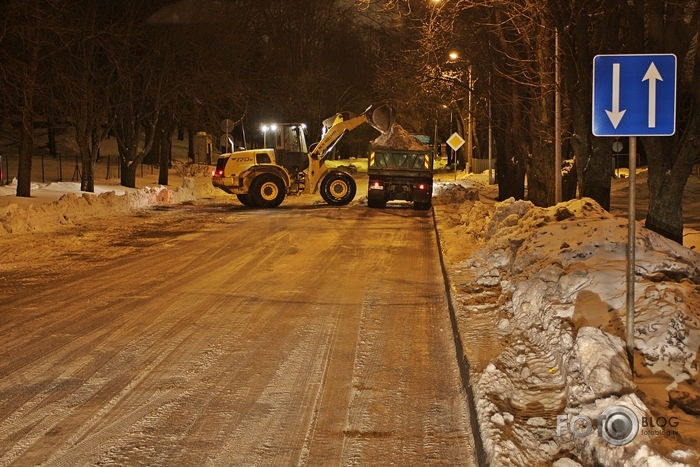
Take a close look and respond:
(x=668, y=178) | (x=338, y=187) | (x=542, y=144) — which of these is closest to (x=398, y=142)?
(x=338, y=187)

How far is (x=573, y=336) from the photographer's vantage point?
7133 millimetres

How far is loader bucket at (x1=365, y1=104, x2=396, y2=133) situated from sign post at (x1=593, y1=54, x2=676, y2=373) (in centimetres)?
2251

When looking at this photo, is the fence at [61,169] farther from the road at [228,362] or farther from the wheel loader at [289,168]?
the road at [228,362]

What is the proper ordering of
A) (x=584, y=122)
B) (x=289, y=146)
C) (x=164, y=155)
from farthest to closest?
(x=164, y=155), (x=289, y=146), (x=584, y=122)

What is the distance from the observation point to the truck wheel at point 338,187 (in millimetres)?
29719

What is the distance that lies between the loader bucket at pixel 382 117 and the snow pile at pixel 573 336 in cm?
1664

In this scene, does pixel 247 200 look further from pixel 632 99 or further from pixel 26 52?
pixel 632 99

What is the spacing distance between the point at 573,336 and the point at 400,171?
70.5 ft

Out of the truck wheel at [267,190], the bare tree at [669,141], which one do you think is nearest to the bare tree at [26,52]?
the truck wheel at [267,190]

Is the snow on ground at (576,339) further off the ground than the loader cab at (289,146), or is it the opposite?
the loader cab at (289,146)

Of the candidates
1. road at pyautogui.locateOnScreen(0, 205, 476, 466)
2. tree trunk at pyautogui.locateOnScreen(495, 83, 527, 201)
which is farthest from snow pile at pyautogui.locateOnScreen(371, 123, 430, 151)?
road at pyautogui.locateOnScreen(0, 205, 476, 466)

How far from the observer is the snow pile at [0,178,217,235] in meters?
19.4

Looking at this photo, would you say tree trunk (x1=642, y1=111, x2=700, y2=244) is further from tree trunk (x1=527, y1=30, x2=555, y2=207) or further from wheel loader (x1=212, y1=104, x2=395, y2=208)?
wheel loader (x1=212, y1=104, x2=395, y2=208)

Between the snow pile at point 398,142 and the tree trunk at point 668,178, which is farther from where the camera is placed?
the snow pile at point 398,142
